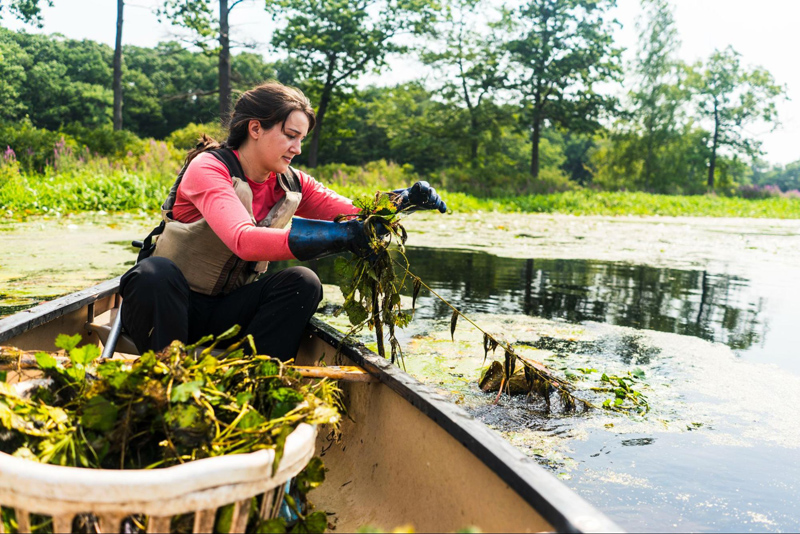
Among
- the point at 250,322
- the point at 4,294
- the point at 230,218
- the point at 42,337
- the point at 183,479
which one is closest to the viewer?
the point at 183,479

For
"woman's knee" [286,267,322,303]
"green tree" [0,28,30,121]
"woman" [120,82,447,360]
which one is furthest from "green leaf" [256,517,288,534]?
"green tree" [0,28,30,121]

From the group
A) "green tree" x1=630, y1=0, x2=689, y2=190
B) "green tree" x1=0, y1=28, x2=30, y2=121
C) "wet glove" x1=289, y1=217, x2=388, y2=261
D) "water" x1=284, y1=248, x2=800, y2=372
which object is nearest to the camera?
"wet glove" x1=289, y1=217, x2=388, y2=261

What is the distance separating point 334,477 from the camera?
1961 mm

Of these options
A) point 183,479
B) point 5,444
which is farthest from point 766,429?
point 5,444

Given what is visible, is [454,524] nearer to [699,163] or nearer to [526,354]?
[526,354]

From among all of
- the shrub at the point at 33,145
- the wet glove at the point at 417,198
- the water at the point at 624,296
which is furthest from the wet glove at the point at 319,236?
the shrub at the point at 33,145

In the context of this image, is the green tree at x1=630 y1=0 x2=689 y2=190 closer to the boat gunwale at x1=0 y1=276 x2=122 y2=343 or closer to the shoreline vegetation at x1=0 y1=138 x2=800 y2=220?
the shoreline vegetation at x1=0 y1=138 x2=800 y2=220

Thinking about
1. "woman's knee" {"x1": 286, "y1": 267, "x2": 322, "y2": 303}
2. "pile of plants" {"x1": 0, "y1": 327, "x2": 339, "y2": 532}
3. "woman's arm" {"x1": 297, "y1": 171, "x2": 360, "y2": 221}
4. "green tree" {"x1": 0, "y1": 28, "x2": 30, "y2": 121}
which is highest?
"green tree" {"x1": 0, "y1": 28, "x2": 30, "y2": 121}

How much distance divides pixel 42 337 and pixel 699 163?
3657 centimetres

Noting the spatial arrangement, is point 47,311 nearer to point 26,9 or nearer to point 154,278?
point 154,278

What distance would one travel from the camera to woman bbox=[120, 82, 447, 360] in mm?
1976

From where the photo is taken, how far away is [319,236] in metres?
1.80

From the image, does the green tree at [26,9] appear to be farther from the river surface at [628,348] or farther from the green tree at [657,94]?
the green tree at [657,94]

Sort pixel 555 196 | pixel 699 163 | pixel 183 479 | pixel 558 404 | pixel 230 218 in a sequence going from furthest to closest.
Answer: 1. pixel 699 163
2. pixel 555 196
3. pixel 558 404
4. pixel 230 218
5. pixel 183 479
